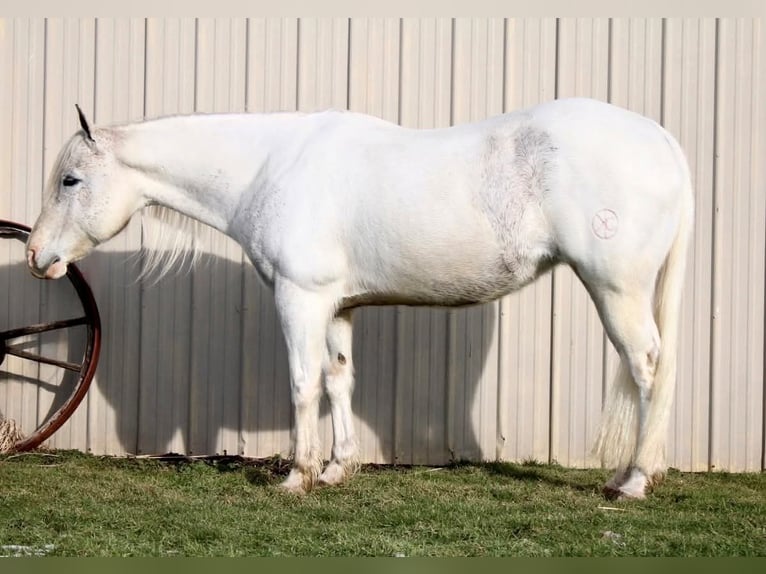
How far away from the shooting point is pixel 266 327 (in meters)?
6.23

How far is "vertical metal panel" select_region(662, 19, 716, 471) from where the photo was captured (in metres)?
6.01

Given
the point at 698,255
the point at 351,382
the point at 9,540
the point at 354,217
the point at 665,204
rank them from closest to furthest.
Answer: the point at 9,540 → the point at 665,204 → the point at 354,217 → the point at 351,382 → the point at 698,255

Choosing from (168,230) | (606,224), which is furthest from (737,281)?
(168,230)

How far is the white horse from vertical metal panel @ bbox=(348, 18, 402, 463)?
2.79 ft

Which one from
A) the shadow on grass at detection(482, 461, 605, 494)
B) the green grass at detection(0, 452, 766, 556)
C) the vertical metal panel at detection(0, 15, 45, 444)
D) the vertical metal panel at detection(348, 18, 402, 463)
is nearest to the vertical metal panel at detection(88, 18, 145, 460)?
the vertical metal panel at detection(0, 15, 45, 444)

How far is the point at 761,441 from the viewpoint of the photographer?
19.8ft

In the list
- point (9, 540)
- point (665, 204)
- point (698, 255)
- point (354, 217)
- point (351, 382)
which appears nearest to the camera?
point (9, 540)

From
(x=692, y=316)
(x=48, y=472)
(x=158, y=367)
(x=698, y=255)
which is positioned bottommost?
(x=48, y=472)

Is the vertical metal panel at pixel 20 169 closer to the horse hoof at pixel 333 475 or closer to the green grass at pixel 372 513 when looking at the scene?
the green grass at pixel 372 513

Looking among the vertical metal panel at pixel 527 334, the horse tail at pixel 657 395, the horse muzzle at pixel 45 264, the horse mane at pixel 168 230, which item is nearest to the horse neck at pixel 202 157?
the horse mane at pixel 168 230

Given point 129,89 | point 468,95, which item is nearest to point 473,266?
point 468,95

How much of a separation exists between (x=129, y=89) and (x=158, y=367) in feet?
5.76

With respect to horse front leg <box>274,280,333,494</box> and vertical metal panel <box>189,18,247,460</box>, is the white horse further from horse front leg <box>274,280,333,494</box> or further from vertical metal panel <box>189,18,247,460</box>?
vertical metal panel <box>189,18,247,460</box>

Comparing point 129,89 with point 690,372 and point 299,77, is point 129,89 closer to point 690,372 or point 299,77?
point 299,77
